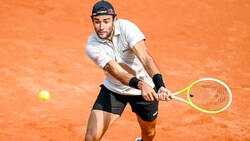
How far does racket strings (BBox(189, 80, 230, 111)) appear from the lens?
603 centimetres

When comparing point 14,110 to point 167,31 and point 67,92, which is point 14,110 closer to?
point 67,92

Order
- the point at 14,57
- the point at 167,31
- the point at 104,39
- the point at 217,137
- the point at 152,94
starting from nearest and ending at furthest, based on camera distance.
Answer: the point at 152,94
the point at 104,39
the point at 217,137
the point at 14,57
the point at 167,31

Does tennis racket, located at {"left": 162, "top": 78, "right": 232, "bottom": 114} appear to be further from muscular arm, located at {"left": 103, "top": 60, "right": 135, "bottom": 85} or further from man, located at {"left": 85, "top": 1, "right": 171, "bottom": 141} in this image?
muscular arm, located at {"left": 103, "top": 60, "right": 135, "bottom": 85}

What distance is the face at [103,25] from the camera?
572cm

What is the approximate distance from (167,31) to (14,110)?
4.63 metres

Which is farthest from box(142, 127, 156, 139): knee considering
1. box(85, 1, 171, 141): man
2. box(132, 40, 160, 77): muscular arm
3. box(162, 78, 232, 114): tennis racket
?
box(132, 40, 160, 77): muscular arm

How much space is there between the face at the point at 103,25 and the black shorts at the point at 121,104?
85cm

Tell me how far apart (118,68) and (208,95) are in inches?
49.3

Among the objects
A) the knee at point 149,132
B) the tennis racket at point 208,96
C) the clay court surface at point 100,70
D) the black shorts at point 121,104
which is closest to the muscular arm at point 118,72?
the black shorts at point 121,104

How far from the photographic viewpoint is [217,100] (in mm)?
6051

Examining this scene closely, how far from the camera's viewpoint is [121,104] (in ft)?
20.5

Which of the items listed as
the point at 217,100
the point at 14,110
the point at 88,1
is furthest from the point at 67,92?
the point at 88,1

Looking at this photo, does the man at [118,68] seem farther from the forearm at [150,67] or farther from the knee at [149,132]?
the knee at [149,132]

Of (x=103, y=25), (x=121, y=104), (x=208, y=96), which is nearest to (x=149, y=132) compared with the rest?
(x=121, y=104)
